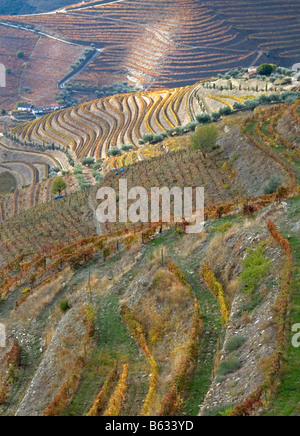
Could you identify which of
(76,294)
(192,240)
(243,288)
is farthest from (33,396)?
(192,240)

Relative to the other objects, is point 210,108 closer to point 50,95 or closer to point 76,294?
point 76,294

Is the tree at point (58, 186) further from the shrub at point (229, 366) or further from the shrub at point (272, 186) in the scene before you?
the shrub at point (229, 366)

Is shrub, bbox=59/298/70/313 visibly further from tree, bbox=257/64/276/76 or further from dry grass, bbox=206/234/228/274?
tree, bbox=257/64/276/76

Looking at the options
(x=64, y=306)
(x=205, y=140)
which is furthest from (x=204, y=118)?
(x=64, y=306)

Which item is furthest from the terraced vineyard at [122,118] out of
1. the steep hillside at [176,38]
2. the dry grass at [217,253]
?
the dry grass at [217,253]

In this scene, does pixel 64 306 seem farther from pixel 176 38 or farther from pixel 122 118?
pixel 176 38

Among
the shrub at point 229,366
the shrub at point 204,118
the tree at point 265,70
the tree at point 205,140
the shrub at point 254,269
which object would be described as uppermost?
the tree at point 265,70
